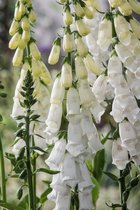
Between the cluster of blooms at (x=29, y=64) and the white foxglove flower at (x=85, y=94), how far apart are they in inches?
4.9

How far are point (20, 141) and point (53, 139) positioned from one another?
0.10 m

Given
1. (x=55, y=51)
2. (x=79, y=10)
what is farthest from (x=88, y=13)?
(x=55, y=51)

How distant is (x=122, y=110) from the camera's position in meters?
1.70

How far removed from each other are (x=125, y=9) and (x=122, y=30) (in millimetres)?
51

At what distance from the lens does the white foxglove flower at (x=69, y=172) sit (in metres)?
1.65

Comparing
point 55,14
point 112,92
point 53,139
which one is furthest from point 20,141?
point 55,14

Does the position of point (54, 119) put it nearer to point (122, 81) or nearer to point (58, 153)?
point (58, 153)

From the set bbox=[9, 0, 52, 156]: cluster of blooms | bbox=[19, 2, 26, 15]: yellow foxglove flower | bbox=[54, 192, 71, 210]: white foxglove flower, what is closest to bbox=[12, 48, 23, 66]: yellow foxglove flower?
bbox=[9, 0, 52, 156]: cluster of blooms

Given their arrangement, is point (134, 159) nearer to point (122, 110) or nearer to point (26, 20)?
point (122, 110)

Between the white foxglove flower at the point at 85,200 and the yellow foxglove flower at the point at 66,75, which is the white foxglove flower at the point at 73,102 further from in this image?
the white foxglove flower at the point at 85,200

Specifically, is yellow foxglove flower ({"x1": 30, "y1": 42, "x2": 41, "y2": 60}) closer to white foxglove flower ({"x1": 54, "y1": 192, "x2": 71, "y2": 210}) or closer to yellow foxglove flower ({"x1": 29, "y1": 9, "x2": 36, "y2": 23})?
yellow foxglove flower ({"x1": 29, "y1": 9, "x2": 36, "y2": 23})

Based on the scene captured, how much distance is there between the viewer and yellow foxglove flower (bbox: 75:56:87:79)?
1667 mm

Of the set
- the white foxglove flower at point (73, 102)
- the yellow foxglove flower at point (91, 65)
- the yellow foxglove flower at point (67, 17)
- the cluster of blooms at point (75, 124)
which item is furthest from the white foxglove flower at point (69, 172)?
the yellow foxglove flower at point (67, 17)

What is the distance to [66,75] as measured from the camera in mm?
1664
